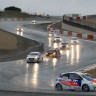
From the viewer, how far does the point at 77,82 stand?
30.7m

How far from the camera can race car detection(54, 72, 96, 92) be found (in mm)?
29938

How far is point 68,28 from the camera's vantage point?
103000mm

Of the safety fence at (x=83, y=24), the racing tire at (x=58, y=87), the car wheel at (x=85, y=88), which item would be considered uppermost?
the car wheel at (x=85, y=88)

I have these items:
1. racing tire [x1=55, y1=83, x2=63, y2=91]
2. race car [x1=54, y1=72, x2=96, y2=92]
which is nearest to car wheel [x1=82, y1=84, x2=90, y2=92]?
race car [x1=54, y1=72, x2=96, y2=92]

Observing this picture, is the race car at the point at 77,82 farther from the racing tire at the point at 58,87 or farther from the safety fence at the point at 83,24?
the safety fence at the point at 83,24

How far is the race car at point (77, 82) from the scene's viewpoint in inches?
1179

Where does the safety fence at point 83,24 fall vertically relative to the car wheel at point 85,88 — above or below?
below

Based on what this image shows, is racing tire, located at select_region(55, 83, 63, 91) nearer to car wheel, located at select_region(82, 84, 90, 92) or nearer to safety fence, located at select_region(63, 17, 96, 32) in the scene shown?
car wheel, located at select_region(82, 84, 90, 92)

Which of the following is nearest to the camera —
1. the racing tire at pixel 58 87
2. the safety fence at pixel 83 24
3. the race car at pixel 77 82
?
the race car at pixel 77 82

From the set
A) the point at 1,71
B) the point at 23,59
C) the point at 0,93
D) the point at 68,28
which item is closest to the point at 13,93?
the point at 0,93

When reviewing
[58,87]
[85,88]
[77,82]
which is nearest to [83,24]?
[58,87]

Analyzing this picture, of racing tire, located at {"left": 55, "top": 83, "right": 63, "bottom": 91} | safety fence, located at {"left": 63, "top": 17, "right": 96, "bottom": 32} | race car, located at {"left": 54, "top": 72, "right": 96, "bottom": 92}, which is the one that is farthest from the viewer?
safety fence, located at {"left": 63, "top": 17, "right": 96, "bottom": 32}

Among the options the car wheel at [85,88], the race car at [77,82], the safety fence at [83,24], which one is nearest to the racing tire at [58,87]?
the race car at [77,82]

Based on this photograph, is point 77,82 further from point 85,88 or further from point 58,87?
point 58,87
